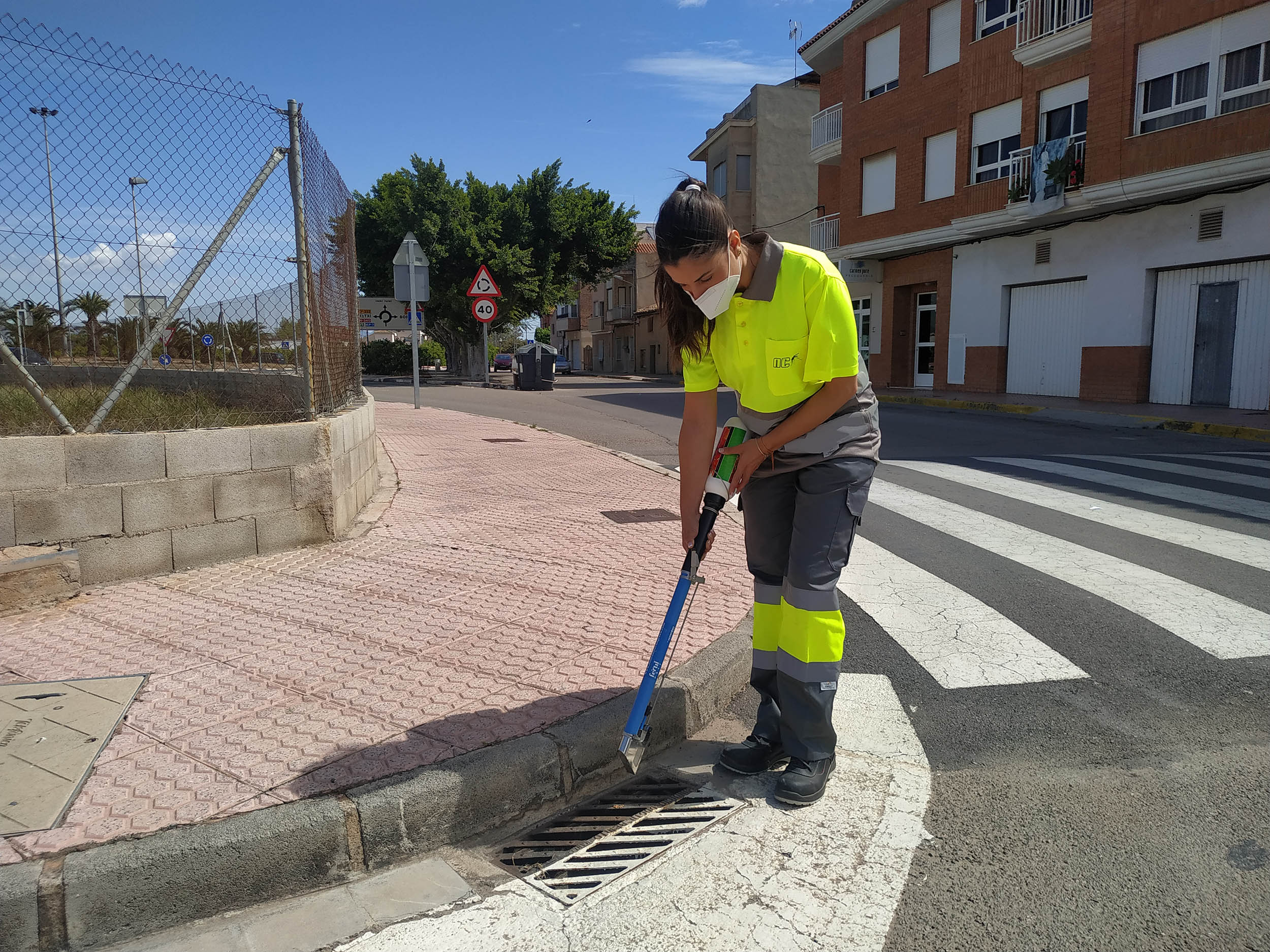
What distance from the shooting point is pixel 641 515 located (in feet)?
22.2

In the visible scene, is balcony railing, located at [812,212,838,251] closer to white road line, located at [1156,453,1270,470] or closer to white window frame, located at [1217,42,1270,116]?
white window frame, located at [1217,42,1270,116]

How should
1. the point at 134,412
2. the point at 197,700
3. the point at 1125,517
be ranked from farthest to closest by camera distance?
the point at 1125,517
the point at 134,412
the point at 197,700

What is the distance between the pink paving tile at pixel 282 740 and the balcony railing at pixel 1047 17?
19.9 m

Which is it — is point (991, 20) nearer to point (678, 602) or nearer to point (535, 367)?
point (535, 367)

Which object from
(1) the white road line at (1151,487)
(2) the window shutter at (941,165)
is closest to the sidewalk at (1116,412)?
(1) the white road line at (1151,487)

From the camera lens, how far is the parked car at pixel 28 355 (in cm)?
469

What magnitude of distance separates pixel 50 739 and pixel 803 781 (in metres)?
2.42

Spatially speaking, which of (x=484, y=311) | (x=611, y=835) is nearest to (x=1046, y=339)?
(x=484, y=311)

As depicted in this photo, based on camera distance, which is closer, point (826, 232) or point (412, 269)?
point (412, 269)

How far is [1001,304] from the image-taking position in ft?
67.4

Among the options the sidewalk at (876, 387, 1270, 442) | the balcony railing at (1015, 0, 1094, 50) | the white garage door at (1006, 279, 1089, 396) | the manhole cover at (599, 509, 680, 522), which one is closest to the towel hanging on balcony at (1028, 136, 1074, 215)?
the white garage door at (1006, 279, 1089, 396)

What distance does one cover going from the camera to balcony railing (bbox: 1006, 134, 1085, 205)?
17.6 m

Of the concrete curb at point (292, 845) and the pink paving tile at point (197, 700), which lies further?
the pink paving tile at point (197, 700)

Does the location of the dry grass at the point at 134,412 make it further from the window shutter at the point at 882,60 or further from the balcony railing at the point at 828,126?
the balcony railing at the point at 828,126
